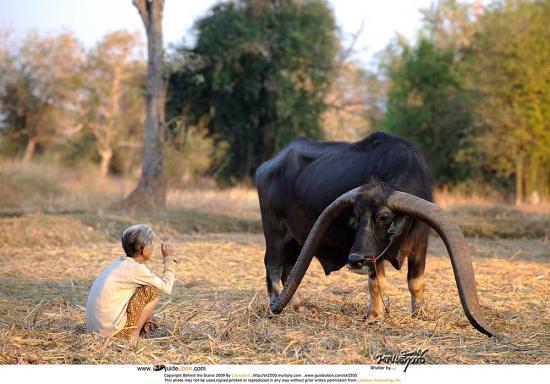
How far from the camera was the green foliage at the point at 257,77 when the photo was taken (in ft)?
112

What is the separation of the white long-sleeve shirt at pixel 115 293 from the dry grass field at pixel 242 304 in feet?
0.49

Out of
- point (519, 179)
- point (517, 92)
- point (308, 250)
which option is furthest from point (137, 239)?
point (519, 179)

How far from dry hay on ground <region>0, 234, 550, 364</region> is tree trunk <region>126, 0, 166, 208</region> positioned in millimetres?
8657

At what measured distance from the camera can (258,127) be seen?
36.3 m

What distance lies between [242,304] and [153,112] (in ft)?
47.0

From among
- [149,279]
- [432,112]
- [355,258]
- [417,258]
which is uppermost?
[432,112]

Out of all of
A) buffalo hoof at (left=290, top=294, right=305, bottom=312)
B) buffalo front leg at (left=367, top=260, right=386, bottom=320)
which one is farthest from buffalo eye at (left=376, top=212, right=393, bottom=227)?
buffalo hoof at (left=290, top=294, right=305, bottom=312)

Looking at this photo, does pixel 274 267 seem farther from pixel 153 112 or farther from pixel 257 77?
pixel 257 77

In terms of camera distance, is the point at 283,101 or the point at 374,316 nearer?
the point at 374,316

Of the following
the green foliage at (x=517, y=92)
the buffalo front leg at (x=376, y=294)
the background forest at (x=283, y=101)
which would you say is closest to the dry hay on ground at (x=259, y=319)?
the buffalo front leg at (x=376, y=294)

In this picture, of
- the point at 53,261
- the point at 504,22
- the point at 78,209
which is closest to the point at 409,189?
the point at 53,261

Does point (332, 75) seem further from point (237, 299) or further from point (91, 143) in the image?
point (237, 299)

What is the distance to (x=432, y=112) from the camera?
3528 cm

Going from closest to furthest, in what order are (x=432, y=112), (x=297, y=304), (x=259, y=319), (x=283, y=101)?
(x=259, y=319)
(x=297, y=304)
(x=283, y=101)
(x=432, y=112)
